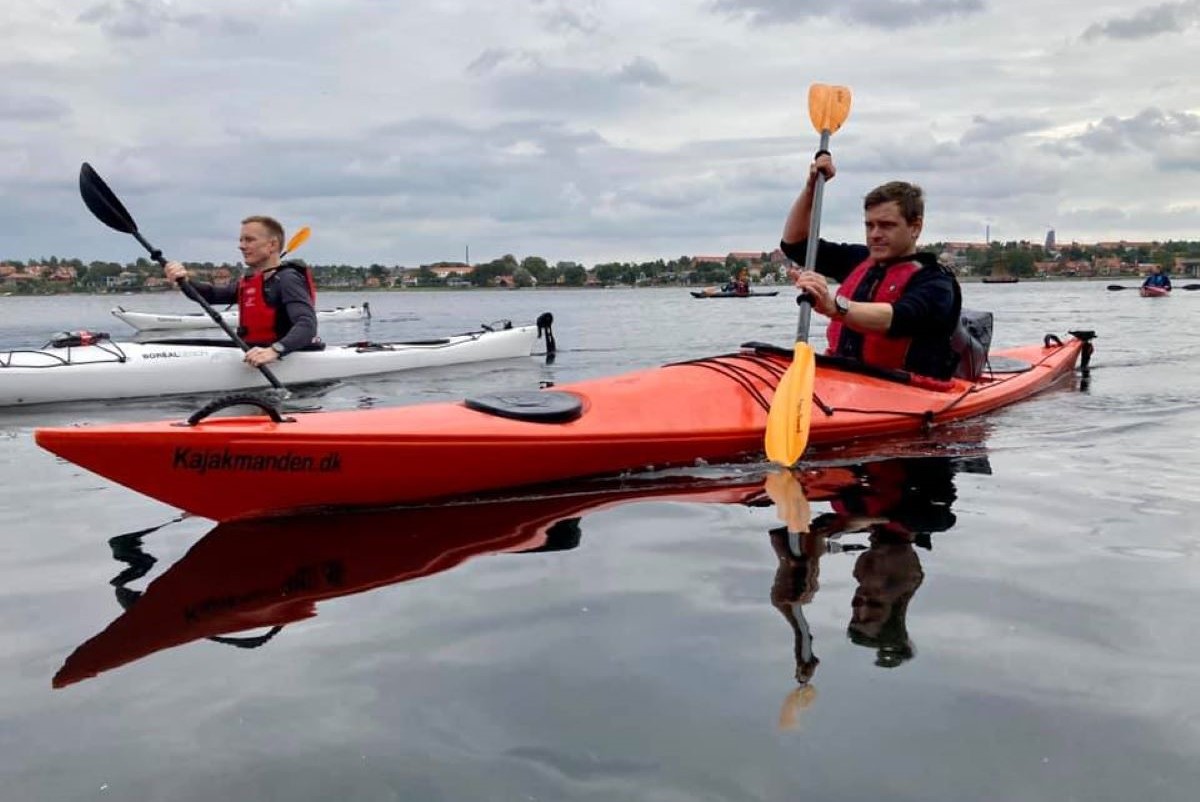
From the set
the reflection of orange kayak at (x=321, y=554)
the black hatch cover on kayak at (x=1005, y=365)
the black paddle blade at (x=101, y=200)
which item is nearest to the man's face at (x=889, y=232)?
the reflection of orange kayak at (x=321, y=554)

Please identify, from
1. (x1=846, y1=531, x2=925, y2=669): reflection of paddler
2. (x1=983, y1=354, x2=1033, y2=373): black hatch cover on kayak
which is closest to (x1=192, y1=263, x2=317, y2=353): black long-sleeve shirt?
(x1=983, y1=354, x2=1033, y2=373): black hatch cover on kayak

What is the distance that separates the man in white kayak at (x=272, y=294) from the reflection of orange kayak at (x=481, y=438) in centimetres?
402

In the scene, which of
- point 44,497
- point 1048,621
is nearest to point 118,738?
point 1048,621

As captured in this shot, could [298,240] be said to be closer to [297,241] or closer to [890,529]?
[297,241]

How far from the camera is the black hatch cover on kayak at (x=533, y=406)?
4.41 metres

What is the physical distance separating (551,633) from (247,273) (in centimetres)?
651

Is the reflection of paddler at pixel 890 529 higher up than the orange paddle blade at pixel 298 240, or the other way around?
the orange paddle blade at pixel 298 240

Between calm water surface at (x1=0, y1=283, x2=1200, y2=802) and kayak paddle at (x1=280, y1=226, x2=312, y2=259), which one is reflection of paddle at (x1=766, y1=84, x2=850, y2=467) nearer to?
calm water surface at (x1=0, y1=283, x2=1200, y2=802)

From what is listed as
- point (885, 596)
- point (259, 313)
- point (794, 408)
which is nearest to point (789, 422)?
point (794, 408)

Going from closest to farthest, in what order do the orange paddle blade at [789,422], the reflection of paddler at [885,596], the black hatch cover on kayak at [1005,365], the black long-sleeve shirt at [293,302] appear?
the reflection of paddler at [885,596] → the orange paddle blade at [789,422] → the black hatch cover on kayak at [1005,365] → the black long-sleeve shirt at [293,302]

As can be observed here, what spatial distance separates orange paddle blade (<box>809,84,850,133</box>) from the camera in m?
6.56

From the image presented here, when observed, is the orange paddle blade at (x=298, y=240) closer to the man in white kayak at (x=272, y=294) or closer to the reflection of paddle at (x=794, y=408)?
the man in white kayak at (x=272, y=294)

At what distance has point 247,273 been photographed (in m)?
8.37

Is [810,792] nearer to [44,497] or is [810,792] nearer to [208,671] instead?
[208,671]
